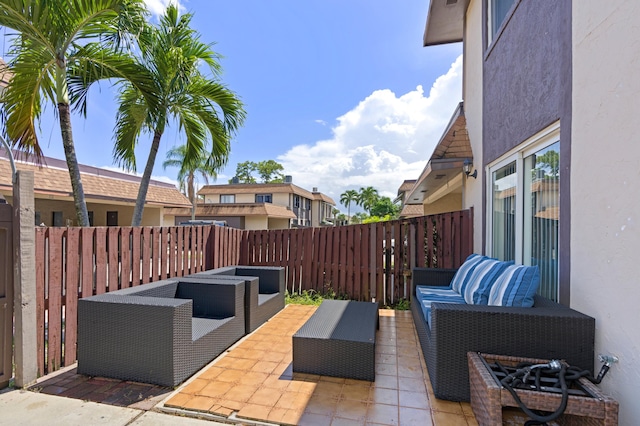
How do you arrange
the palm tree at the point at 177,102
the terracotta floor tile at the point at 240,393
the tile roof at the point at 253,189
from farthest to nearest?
the tile roof at the point at 253,189 → the palm tree at the point at 177,102 → the terracotta floor tile at the point at 240,393

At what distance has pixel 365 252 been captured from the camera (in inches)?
258

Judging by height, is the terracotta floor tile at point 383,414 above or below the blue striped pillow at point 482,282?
below

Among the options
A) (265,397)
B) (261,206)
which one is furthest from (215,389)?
(261,206)

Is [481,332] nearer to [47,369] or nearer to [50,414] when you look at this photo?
[50,414]

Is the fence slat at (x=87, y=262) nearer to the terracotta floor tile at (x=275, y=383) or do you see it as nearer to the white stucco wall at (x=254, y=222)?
the terracotta floor tile at (x=275, y=383)

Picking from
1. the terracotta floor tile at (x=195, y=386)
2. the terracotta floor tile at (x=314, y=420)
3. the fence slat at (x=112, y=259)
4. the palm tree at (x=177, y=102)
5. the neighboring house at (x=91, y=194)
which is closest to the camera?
the terracotta floor tile at (x=314, y=420)

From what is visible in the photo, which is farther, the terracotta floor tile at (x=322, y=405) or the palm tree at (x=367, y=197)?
the palm tree at (x=367, y=197)

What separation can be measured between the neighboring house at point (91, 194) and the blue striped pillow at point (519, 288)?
1079 cm

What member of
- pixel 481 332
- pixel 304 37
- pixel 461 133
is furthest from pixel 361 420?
pixel 304 37

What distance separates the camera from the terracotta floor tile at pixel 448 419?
96.3 inches

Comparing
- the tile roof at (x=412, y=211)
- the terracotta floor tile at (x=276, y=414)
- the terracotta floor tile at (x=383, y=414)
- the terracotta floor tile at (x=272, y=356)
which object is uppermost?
the tile roof at (x=412, y=211)

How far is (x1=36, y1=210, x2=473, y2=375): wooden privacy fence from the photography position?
10.9 feet

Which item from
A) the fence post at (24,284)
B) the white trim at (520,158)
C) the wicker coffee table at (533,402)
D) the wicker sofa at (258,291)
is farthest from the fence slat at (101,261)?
the white trim at (520,158)

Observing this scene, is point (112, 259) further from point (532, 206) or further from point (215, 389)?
point (532, 206)
